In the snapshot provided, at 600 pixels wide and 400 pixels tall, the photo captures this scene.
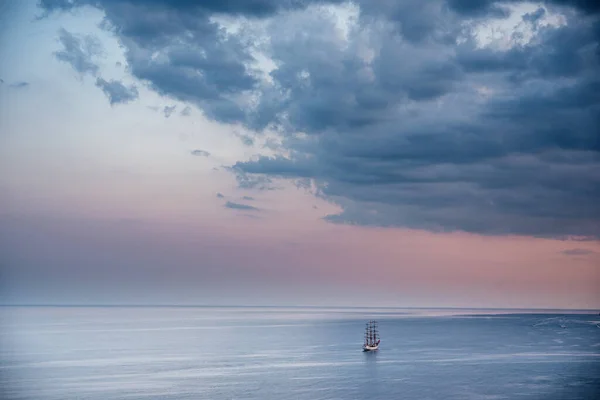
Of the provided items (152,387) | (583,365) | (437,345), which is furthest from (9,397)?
(437,345)

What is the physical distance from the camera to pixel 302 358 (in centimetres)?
9081

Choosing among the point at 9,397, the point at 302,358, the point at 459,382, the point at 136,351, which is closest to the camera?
the point at 9,397

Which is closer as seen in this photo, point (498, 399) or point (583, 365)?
point (498, 399)

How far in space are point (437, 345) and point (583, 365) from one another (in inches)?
1414

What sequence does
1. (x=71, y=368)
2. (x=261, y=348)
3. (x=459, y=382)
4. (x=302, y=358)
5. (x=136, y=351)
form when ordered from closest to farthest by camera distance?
1. (x=459, y=382)
2. (x=71, y=368)
3. (x=302, y=358)
4. (x=136, y=351)
5. (x=261, y=348)

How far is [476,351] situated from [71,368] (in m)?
59.5

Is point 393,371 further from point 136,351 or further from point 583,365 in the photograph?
point 136,351

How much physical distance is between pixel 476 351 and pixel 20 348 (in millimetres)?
71248

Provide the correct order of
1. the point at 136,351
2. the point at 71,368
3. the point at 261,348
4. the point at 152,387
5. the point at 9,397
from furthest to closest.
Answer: the point at 261,348, the point at 136,351, the point at 71,368, the point at 152,387, the point at 9,397

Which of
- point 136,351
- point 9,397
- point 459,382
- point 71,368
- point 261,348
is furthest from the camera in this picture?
point 261,348

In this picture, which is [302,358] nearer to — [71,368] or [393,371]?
[393,371]

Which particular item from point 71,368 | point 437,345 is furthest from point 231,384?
point 437,345

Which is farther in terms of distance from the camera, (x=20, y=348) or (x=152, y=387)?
(x=20, y=348)

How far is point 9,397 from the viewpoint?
5612 cm
